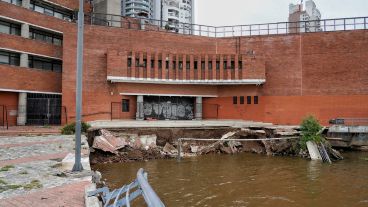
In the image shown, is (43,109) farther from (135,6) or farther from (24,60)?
(135,6)

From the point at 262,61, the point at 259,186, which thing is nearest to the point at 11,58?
the point at 262,61

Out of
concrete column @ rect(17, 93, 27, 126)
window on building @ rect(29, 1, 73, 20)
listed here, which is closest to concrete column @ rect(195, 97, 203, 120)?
concrete column @ rect(17, 93, 27, 126)

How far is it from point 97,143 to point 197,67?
1394cm

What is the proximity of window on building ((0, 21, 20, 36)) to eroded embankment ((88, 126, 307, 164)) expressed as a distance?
14.1 m

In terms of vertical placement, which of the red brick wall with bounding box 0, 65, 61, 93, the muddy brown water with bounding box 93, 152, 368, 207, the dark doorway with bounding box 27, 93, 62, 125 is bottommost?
the muddy brown water with bounding box 93, 152, 368, 207

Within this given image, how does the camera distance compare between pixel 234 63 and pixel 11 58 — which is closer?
pixel 11 58

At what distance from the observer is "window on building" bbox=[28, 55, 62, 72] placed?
102 ft

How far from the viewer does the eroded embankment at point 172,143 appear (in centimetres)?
2116

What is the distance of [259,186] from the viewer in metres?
14.3

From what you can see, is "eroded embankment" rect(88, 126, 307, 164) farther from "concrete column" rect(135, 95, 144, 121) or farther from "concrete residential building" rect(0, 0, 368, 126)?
"concrete column" rect(135, 95, 144, 121)

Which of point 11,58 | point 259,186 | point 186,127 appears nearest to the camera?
point 259,186

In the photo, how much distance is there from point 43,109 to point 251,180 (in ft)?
71.7

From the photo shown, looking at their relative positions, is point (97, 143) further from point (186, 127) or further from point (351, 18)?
point (351, 18)

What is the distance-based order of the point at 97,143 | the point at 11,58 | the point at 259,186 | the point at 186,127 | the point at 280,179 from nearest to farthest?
the point at 259,186 → the point at 280,179 → the point at 97,143 → the point at 186,127 → the point at 11,58
